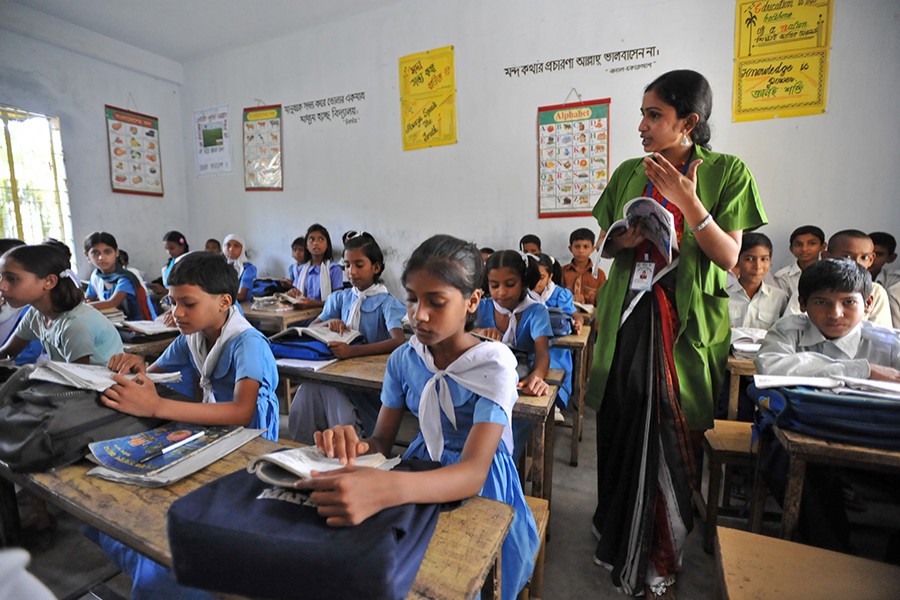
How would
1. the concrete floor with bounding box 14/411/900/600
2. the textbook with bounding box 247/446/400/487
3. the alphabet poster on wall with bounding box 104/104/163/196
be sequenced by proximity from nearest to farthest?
1. the textbook with bounding box 247/446/400/487
2. the concrete floor with bounding box 14/411/900/600
3. the alphabet poster on wall with bounding box 104/104/163/196

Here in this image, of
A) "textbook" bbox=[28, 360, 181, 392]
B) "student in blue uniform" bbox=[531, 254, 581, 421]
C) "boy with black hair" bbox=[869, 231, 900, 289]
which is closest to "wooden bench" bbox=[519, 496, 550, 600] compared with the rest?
"textbook" bbox=[28, 360, 181, 392]

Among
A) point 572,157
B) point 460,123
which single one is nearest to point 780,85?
point 572,157

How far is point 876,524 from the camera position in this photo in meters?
1.77

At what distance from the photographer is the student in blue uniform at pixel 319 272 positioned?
15.9 feet

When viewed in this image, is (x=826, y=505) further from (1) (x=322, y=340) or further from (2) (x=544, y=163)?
(2) (x=544, y=163)

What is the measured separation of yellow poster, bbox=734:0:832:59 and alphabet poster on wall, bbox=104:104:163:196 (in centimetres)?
638

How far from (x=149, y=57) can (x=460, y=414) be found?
21.8ft

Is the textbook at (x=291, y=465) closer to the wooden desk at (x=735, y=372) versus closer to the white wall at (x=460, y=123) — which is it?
the wooden desk at (x=735, y=372)

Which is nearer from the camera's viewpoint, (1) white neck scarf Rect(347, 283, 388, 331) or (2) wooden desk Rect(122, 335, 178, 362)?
(2) wooden desk Rect(122, 335, 178, 362)

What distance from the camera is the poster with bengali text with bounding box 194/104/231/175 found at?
5711mm

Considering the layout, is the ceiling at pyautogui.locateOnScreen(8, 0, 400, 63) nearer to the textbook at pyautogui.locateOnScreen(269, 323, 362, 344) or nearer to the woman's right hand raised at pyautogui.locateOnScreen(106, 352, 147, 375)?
the textbook at pyautogui.locateOnScreen(269, 323, 362, 344)

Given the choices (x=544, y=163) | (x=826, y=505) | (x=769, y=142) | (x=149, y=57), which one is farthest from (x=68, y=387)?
(x=149, y=57)

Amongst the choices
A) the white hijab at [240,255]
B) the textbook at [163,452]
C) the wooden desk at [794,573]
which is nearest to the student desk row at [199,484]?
the textbook at [163,452]

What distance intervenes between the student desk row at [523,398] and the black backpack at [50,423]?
2.44 ft
